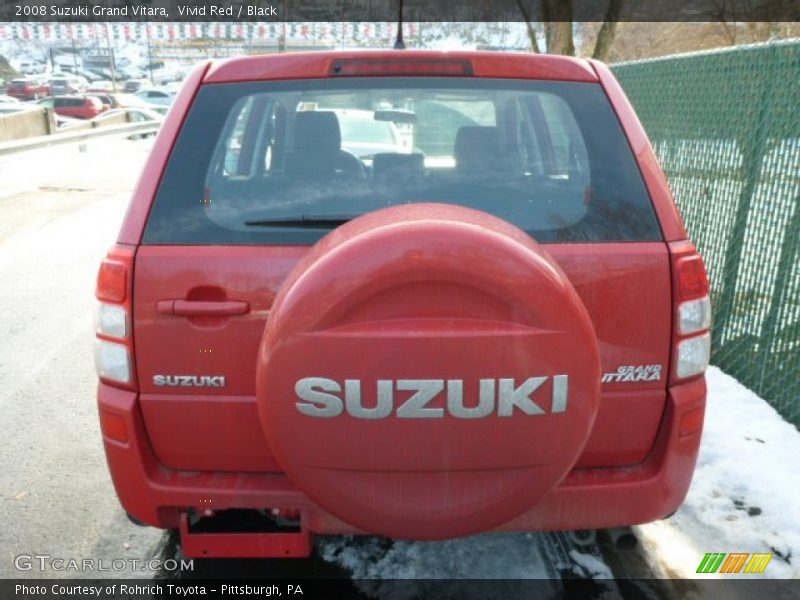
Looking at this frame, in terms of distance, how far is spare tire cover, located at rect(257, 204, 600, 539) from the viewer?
5.62 ft

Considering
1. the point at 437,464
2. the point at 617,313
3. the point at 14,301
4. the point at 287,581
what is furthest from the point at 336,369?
the point at 14,301

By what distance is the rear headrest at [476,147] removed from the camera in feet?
7.11

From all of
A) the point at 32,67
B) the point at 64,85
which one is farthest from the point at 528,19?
the point at 32,67

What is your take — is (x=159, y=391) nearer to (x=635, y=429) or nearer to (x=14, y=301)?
(x=635, y=429)

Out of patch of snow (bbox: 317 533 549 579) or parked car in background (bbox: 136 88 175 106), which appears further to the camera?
parked car in background (bbox: 136 88 175 106)

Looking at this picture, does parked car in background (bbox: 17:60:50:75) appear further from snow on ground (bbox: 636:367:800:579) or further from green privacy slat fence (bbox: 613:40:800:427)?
snow on ground (bbox: 636:367:800:579)

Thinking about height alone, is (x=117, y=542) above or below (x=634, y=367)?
below

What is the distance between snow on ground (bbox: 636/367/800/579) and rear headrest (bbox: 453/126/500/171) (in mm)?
1785

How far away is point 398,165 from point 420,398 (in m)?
0.86

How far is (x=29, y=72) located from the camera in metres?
72.8

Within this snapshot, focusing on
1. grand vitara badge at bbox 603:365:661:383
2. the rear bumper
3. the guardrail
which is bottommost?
the guardrail

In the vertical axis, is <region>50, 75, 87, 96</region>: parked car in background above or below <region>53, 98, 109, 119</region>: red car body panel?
below

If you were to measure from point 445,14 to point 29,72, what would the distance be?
65.3 meters

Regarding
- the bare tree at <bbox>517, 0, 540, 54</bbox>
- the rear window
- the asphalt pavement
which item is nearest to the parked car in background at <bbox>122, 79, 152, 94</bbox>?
the bare tree at <bbox>517, 0, 540, 54</bbox>
